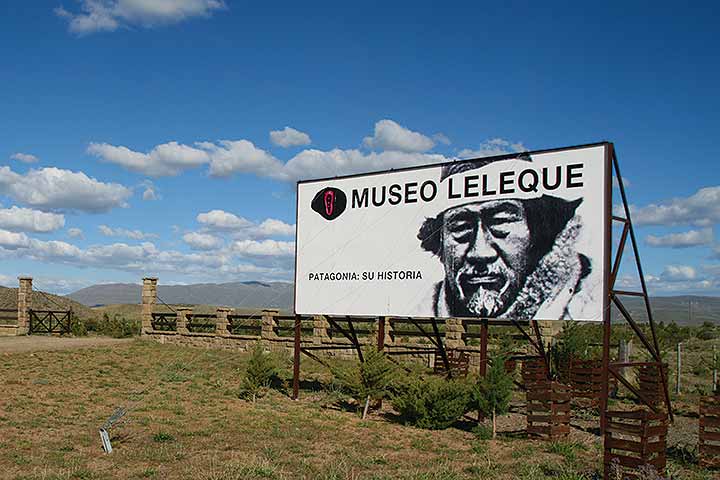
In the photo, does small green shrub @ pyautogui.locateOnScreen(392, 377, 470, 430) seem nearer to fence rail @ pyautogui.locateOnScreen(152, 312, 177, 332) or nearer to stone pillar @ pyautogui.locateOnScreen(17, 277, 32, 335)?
fence rail @ pyautogui.locateOnScreen(152, 312, 177, 332)

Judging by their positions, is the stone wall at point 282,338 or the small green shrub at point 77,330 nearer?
the stone wall at point 282,338

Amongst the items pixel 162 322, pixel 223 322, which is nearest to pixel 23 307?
pixel 162 322

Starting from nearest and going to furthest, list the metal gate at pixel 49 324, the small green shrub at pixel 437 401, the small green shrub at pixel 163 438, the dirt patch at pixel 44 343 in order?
the small green shrub at pixel 163 438 < the small green shrub at pixel 437 401 < the dirt patch at pixel 44 343 < the metal gate at pixel 49 324

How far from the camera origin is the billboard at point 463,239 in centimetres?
1617

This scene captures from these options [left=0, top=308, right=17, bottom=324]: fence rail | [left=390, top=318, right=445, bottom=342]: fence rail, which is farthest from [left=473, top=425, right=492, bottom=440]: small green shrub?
[left=0, top=308, right=17, bottom=324]: fence rail

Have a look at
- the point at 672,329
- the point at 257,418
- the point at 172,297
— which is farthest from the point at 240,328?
the point at 172,297

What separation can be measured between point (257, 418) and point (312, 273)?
531 cm

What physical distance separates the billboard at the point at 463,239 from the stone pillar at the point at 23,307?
80.6 ft

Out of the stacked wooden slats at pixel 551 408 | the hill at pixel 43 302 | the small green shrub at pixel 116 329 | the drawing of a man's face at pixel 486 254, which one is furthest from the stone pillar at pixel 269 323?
the hill at pixel 43 302

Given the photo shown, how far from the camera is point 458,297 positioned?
18156mm

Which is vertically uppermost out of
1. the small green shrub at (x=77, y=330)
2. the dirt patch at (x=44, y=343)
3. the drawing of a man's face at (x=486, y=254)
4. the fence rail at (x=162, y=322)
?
the drawing of a man's face at (x=486, y=254)

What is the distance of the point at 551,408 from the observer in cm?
1552

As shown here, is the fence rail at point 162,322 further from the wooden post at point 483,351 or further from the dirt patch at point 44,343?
the wooden post at point 483,351

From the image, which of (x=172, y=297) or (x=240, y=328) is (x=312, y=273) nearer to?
(x=240, y=328)
